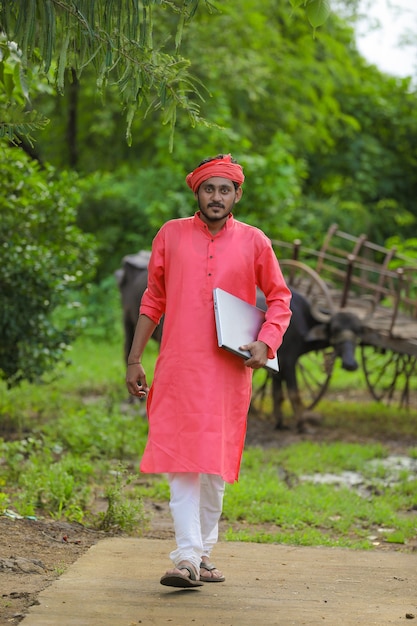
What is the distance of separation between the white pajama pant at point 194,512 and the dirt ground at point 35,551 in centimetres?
59

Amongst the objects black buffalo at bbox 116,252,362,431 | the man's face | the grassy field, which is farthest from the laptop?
black buffalo at bbox 116,252,362,431

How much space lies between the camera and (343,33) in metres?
20.9

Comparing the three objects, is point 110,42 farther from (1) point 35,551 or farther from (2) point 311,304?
(2) point 311,304

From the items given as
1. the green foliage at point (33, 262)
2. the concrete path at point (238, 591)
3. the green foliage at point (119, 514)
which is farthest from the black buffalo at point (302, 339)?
the concrete path at point (238, 591)

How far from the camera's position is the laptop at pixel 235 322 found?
4273mm

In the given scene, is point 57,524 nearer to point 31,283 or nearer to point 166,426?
point 166,426

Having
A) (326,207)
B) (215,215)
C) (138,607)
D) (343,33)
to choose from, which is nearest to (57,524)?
(138,607)

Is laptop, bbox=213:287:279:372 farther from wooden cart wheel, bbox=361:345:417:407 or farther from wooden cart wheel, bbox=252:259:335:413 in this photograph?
wooden cart wheel, bbox=361:345:417:407

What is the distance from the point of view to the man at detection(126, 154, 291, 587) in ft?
14.0

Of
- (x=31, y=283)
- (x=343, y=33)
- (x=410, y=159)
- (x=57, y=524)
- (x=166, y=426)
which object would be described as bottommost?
(x=57, y=524)

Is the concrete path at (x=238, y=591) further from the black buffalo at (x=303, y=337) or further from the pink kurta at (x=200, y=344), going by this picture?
the black buffalo at (x=303, y=337)

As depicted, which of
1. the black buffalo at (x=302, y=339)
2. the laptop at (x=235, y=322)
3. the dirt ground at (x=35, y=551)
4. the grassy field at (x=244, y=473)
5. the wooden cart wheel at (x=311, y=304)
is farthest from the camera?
the wooden cart wheel at (x=311, y=304)

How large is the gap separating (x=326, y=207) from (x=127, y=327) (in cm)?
848

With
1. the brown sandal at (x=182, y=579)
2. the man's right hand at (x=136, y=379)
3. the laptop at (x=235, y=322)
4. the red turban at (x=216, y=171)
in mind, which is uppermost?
the red turban at (x=216, y=171)
